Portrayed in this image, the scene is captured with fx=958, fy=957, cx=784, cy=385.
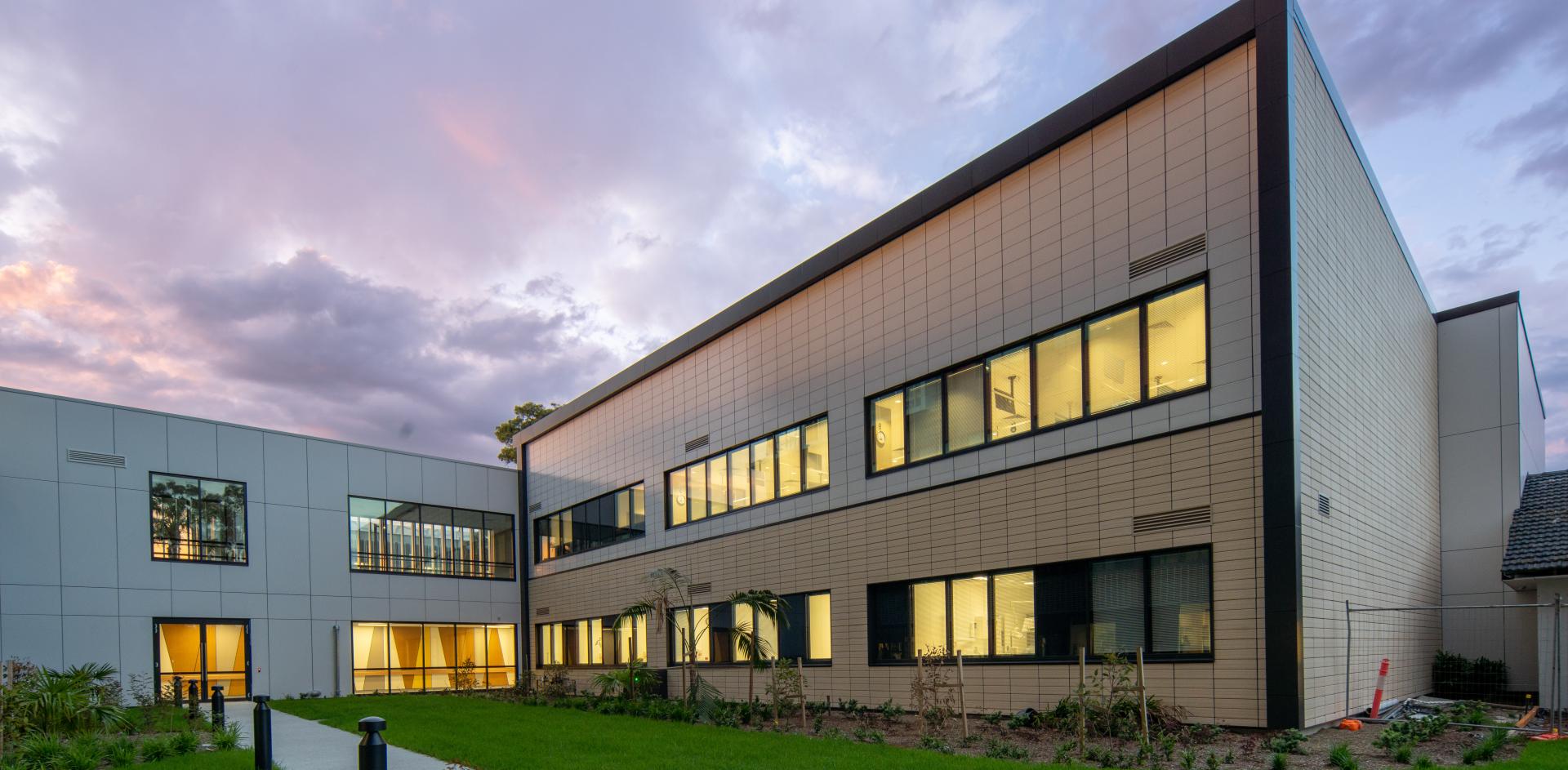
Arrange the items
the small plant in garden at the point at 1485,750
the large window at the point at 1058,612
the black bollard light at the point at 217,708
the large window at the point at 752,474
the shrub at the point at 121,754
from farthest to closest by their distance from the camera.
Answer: the large window at the point at 752,474, the black bollard light at the point at 217,708, the large window at the point at 1058,612, the shrub at the point at 121,754, the small plant in garden at the point at 1485,750

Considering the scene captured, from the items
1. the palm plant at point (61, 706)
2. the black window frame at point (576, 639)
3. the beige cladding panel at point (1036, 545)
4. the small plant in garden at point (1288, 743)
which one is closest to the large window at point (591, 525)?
the black window frame at point (576, 639)

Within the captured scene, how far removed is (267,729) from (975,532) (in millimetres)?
10349

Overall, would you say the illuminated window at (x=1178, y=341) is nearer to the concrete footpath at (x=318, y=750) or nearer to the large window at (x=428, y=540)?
the concrete footpath at (x=318, y=750)

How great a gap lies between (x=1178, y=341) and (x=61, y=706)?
16.7 meters

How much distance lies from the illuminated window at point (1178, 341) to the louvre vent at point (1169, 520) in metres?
1.62

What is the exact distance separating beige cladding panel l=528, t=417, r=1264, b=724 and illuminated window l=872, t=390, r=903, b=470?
82 centimetres

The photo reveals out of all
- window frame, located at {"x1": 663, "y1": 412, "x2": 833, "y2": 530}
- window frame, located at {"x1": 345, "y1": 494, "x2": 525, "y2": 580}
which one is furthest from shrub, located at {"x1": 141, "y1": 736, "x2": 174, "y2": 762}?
window frame, located at {"x1": 345, "y1": 494, "x2": 525, "y2": 580}

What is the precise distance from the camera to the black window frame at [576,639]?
A: 1000 inches

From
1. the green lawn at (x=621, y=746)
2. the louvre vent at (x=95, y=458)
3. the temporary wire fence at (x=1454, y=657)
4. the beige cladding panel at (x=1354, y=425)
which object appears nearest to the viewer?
the green lawn at (x=621, y=746)

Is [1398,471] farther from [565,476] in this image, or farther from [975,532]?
[565,476]

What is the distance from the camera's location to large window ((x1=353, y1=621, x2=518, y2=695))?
93.7ft

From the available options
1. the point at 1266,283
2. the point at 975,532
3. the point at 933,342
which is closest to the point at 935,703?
the point at 975,532

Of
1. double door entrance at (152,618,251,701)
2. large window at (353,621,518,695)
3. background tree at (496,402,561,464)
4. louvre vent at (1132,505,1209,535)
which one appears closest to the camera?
louvre vent at (1132,505,1209,535)

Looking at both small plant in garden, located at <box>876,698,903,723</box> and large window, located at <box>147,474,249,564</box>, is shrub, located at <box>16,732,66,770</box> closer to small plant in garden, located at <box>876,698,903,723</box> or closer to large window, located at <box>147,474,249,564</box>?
small plant in garden, located at <box>876,698,903,723</box>
